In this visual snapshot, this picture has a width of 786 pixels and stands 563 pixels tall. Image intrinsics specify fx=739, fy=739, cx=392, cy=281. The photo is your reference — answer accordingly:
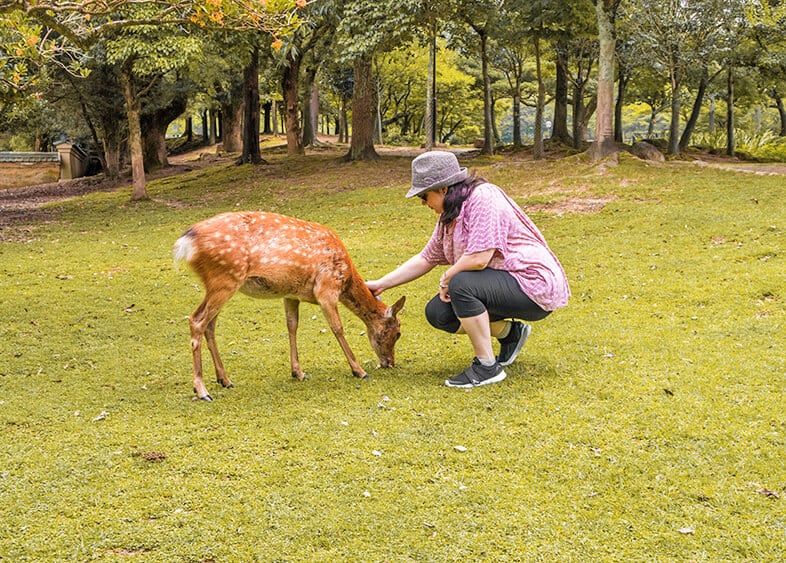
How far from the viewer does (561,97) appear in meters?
26.1

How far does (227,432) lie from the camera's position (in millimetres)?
4516

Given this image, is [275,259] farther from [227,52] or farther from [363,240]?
[227,52]

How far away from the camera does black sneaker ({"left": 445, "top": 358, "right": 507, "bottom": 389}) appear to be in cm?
524

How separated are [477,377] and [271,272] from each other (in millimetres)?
1641

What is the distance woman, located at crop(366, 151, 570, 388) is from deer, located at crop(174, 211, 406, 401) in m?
0.82

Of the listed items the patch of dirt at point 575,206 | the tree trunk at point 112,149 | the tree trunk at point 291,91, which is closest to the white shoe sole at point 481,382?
the patch of dirt at point 575,206

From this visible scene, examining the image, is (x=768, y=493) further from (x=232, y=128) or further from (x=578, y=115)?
(x=232, y=128)

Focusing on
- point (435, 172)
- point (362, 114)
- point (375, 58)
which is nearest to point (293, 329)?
point (435, 172)

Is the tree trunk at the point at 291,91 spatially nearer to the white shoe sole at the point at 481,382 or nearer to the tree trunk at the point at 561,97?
the tree trunk at the point at 561,97

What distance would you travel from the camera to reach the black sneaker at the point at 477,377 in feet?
17.2

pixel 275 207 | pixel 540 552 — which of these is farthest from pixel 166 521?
pixel 275 207

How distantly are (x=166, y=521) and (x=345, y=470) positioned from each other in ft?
3.17

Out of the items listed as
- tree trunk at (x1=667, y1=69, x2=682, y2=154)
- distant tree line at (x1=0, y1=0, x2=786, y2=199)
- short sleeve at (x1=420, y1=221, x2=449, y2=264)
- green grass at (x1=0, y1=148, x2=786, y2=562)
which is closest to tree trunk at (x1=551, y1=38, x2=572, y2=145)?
distant tree line at (x1=0, y1=0, x2=786, y2=199)

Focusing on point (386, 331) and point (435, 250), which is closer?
point (435, 250)
